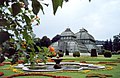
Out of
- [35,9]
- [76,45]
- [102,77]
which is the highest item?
[76,45]

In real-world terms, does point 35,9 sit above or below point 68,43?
below

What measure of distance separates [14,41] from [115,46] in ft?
210

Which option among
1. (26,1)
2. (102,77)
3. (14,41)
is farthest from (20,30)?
(102,77)

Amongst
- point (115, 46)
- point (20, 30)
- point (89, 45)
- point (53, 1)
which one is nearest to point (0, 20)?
point (53, 1)

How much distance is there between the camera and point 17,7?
106 cm

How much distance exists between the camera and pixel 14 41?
5.91 ft

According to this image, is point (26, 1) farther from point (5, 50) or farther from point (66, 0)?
point (5, 50)

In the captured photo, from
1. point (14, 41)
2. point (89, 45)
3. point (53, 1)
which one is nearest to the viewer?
point (53, 1)

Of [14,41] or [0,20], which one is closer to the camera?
[0,20]

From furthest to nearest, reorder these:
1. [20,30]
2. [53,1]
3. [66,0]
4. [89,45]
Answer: [89,45]
[20,30]
[66,0]
[53,1]

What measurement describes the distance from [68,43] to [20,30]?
50.0 metres

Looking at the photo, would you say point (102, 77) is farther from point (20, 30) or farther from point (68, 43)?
point (68, 43)

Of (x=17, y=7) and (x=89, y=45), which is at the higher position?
(x=89, y=45)

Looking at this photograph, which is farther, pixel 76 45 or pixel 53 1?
pixel 76 45
